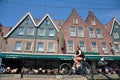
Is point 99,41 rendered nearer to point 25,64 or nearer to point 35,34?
point 35,34

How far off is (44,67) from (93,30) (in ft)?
38.4

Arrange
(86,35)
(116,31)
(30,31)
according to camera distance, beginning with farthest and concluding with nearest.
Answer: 1. (116,31)
2. (86,35)
3. (30,31)

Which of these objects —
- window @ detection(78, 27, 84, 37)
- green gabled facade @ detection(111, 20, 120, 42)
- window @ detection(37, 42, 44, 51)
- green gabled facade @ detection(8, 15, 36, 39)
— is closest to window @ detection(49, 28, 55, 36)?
window @ detection(37, 42, 44, 51)

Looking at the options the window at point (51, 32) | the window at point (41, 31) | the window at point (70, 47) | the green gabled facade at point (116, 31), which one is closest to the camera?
the window at point (70, 47)

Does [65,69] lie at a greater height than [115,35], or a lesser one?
lesser

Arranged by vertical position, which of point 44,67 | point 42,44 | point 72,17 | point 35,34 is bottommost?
point 44,67

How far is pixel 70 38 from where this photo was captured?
1003 inches

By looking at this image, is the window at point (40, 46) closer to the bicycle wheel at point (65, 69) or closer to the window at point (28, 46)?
the window at point (28, 46)

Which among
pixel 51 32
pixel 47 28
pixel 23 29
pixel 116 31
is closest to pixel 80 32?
pixel 51 32

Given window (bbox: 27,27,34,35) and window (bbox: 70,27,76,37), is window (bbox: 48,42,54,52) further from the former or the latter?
window (bbox: 70,27,76,37)

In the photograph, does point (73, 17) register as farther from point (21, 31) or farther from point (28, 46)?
point (28, 46)

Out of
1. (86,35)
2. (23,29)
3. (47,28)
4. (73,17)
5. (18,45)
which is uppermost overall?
(73,17)

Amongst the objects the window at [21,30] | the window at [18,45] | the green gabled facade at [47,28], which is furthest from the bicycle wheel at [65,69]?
the window at [21,30]

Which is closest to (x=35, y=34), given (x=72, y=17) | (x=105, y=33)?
(x=72, y=17)
